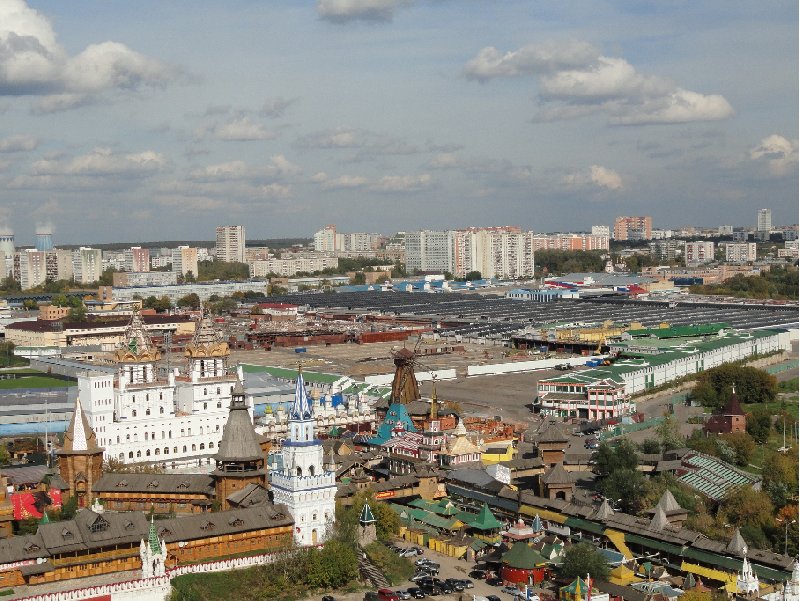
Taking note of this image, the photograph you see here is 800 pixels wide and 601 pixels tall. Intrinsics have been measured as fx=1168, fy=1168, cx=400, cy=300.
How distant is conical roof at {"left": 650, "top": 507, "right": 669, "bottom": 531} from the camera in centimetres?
2201

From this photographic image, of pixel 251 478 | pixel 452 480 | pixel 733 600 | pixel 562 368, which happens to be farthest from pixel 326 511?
pixel 562 368

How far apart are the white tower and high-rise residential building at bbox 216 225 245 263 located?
126518 millimetres

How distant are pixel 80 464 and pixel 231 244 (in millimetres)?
124244

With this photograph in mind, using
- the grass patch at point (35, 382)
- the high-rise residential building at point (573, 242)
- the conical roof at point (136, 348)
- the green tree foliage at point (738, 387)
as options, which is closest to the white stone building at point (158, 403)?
the conical roof at point (136, 348)

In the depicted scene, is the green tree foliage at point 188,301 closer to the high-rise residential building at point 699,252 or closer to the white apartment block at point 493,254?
the white apartment block at point 493,254

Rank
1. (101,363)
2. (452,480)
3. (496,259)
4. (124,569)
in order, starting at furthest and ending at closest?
(496,259) → (101,363) → (452,480) → (124,569)

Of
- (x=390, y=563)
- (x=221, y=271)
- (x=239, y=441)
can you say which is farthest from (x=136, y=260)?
(x=390, y=563)

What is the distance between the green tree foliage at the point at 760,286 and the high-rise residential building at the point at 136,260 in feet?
196

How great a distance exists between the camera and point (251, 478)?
24547mm

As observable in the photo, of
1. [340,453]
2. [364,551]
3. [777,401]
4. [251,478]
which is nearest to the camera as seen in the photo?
[364,551]

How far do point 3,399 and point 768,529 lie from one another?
2812cm

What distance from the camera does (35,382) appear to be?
48906 millimetres

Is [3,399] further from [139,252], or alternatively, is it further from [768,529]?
[139,252]

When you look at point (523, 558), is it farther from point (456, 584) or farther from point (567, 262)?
point (567, 262)
